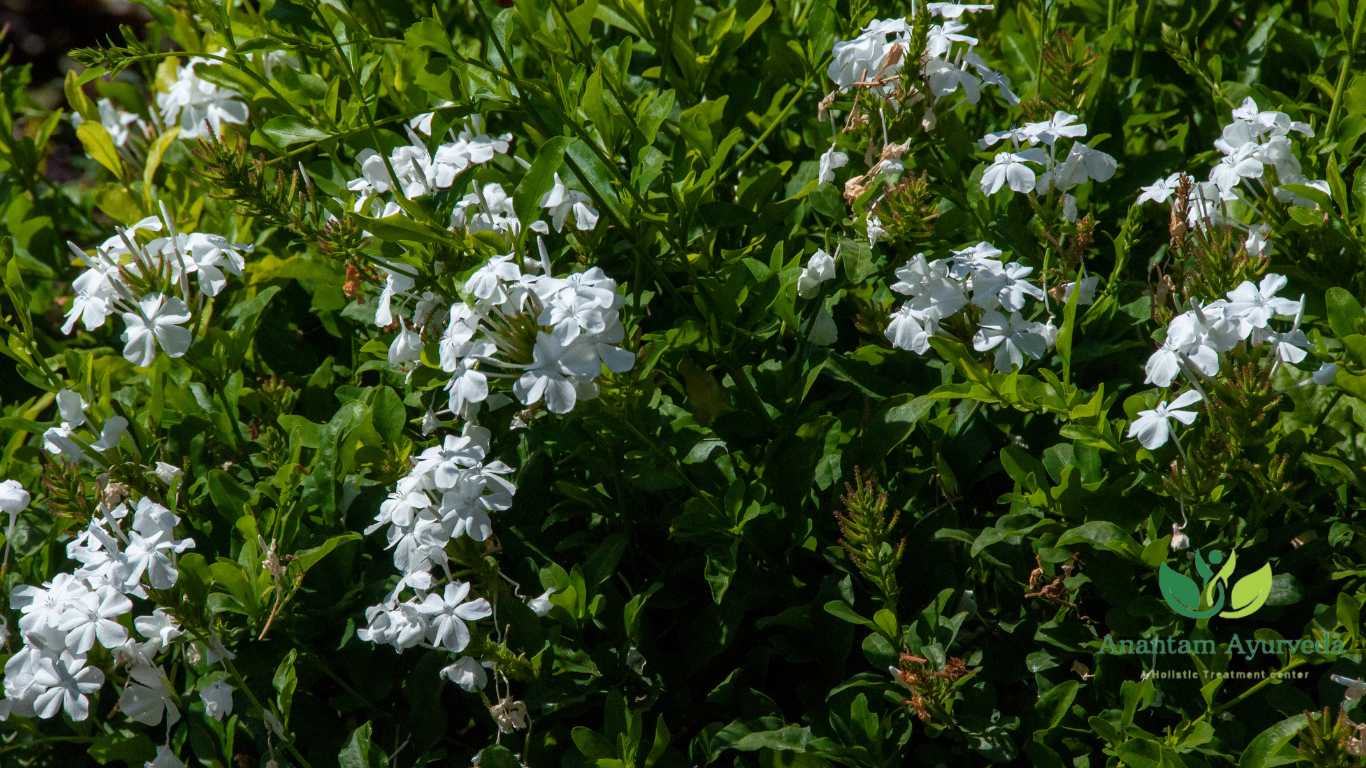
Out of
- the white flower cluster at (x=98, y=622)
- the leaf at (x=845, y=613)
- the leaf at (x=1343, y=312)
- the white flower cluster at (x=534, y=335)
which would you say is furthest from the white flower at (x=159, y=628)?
the leaf at (x=1343, y=312)

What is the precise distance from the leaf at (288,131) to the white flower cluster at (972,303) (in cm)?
87

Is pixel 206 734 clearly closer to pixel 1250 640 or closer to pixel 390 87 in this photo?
pixel 390 87

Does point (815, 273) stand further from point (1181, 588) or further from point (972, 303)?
point (1181, 588)

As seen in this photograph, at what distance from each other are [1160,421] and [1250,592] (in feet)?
0.88

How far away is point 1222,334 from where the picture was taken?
1.43m

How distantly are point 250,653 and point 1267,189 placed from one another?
1557 millimetres

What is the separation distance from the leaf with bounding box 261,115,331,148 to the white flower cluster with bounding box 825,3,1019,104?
755mm

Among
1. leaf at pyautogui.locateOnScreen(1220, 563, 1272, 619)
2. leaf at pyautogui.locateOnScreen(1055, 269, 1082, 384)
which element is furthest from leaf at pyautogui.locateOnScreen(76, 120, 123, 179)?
leaf at pyautogui.locateOnScreen(1220, 563, 1272, 619)

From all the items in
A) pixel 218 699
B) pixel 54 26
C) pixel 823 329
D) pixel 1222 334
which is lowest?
pixel 54 26

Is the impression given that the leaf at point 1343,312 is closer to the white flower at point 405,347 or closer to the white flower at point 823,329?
the white flower at point 823,329

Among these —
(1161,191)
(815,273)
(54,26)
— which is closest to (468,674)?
(815,273)

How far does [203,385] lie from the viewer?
2133 millimetres

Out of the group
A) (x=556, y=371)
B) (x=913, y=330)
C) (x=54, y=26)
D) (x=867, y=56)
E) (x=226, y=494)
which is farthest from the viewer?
(x=54, y=26)

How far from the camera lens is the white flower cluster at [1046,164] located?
1.71 m
